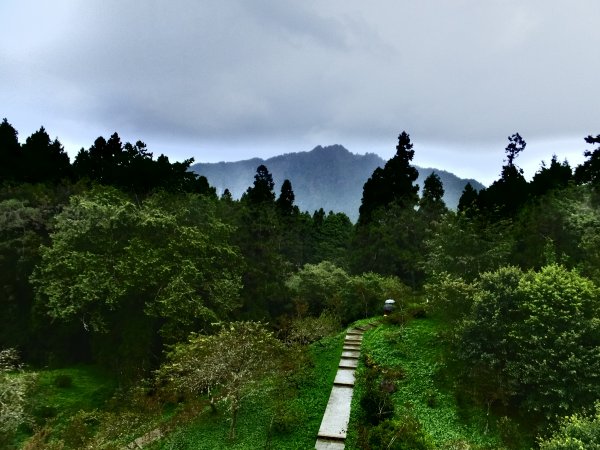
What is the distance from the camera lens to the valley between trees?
1338cm

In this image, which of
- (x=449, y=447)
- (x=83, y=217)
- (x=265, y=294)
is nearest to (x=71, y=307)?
(x=83, y=217)

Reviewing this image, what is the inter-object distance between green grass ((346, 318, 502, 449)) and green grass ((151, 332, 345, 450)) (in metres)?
1.32

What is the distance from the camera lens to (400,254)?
38.4 metres

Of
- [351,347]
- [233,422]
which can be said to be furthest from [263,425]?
[351,347]

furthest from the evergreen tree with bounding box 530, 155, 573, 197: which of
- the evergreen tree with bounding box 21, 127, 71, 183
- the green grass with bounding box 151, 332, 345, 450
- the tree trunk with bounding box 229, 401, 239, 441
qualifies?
the evergreen tree with bounding box 21, 127, 71, 183

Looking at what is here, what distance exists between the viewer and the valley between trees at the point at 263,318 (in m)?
13.4

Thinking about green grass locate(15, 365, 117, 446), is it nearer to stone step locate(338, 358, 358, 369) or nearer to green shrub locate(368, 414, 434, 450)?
stone step locate(338, 358, 358, 369)

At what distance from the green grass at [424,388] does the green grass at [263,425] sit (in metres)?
1.32

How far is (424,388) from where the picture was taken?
15.8m

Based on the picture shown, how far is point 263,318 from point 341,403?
762cm

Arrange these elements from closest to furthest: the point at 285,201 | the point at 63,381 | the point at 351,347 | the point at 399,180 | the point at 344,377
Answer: the point at 344,377 < the point at 351,347 < the point at 63,381 < the point at 399,180 < the point at 285,201

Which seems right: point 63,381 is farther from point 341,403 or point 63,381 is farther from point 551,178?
point 551,178

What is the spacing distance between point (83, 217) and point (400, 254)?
2566 centimetres

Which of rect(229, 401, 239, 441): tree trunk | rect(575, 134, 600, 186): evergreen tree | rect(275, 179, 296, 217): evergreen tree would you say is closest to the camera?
rect(229, 401, 239, 441): tree trunk
